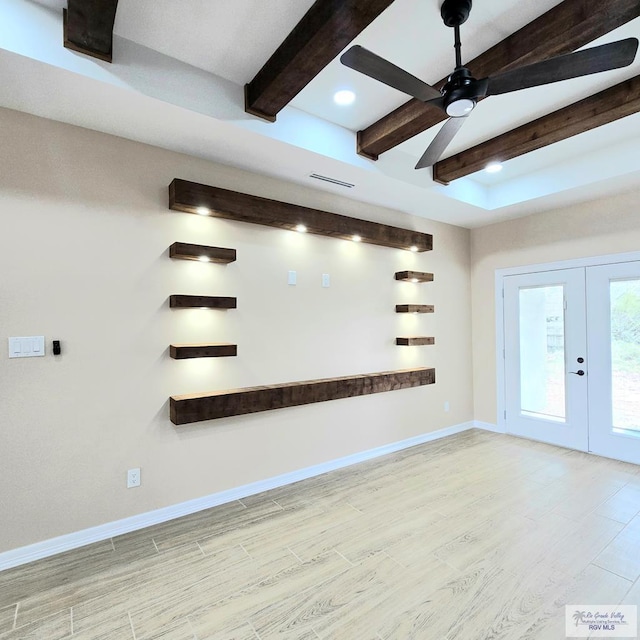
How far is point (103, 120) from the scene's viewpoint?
2461 millimetres

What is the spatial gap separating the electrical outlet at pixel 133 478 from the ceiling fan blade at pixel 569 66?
324cm

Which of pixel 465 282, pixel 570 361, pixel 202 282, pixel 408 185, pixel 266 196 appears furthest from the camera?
pixel 465 282

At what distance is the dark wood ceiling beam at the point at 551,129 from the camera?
8.52 ft

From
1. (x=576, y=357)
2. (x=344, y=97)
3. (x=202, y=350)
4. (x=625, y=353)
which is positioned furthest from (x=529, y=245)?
(x=202, y=350)

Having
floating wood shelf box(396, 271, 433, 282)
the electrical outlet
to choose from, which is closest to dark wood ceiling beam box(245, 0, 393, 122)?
floating wood shelf box(396, 271, 433, 282)

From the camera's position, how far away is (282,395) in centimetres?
331

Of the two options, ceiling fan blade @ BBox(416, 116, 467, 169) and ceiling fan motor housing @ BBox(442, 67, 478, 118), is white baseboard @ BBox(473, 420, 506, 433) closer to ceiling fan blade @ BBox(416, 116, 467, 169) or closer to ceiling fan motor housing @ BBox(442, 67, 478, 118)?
ceiling fan blade @ BBox(416, 116, 467, 169)

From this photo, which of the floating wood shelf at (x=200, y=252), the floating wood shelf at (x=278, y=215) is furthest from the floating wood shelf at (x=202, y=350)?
the floating wood shelf at (x=278, y=215)

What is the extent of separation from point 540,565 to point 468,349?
331cm

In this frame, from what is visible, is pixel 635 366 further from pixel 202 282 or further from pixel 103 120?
pixel 103 120

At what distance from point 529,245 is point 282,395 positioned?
359 centimetres

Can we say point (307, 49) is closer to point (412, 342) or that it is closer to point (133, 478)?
point (133, 478)

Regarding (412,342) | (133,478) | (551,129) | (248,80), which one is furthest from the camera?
(412,342)

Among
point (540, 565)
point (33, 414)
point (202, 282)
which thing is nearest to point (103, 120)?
point (202, 282)
